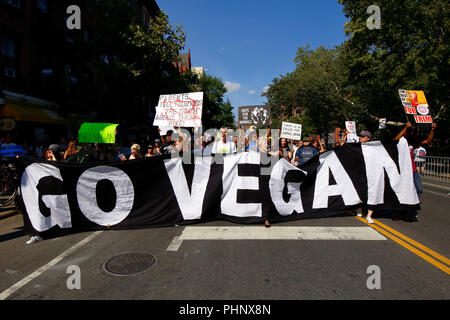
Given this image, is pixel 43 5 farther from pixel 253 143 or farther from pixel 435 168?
pixel 435 168

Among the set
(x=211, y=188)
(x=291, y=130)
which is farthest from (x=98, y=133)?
(x=291, y=130)

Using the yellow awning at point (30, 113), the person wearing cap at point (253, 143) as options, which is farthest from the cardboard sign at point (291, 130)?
the yellow awning at point (30, 113)

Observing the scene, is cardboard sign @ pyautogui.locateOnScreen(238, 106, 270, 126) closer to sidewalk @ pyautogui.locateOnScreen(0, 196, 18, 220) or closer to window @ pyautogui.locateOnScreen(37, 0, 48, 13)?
sidewalk @ pyautogui.locateOnScreen(0, 196, 18, 220)

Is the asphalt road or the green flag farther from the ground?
the green flag

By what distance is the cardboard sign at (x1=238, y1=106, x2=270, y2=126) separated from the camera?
15.4 m

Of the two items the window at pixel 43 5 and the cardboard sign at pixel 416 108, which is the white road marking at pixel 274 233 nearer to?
the cardboard sign at pixel 416 108

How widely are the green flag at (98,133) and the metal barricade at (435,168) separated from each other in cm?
1465

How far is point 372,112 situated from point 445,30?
8707mm

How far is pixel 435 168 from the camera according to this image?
1413 centimetres

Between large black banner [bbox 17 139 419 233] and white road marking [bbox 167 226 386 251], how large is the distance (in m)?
0.42

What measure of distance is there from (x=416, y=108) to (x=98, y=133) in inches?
400

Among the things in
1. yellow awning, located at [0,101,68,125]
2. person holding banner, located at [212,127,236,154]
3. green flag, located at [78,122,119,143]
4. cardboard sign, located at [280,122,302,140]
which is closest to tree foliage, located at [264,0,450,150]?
cardboard sign, located at [280,122,302,140]
